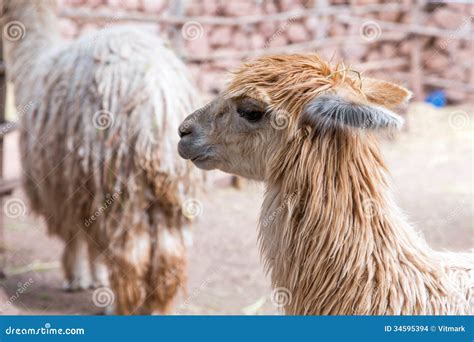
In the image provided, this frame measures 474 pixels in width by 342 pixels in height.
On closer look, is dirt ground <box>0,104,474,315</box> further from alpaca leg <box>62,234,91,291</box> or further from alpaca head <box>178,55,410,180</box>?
alpaca head <box>178,55,410,180</box>

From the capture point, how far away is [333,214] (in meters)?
2.03

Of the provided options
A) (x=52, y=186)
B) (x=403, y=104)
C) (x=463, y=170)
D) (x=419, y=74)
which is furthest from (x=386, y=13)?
(x=403, y=104)

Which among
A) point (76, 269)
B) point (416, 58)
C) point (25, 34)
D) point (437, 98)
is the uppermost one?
point (416, 58)

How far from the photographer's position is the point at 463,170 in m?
→ 7.16

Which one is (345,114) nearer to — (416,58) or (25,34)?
(25,34)

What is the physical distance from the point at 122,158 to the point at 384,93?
1651 millimetres

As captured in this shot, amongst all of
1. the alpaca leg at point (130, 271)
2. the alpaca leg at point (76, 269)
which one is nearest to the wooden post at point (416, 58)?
the alpaca leg at point (76, 269)

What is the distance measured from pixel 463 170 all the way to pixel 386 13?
432cm

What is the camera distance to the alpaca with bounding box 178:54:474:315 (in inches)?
78.8

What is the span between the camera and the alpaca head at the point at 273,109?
1.96 meters

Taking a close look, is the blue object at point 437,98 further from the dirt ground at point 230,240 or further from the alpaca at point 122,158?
the alpaca at point 122,158

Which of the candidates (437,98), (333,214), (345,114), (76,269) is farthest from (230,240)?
(437,98)

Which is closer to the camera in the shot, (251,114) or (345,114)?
(345,114)

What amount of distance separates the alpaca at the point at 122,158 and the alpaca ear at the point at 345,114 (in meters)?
1.56
